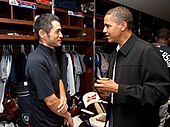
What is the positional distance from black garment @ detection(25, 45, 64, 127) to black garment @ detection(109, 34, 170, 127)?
0.52m

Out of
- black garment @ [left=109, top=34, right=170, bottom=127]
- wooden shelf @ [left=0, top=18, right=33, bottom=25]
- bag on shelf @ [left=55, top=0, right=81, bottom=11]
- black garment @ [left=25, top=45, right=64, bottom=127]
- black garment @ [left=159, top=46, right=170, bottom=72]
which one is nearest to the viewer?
black garment @ [left=109, top=34, right=170, bottom=127]

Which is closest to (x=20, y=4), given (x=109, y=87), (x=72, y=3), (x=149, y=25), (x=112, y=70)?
(x=72, y=3)

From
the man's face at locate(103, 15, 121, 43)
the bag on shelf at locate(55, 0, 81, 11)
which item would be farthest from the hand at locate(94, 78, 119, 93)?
the bag on shelf at locate(55, 0, 81, 11)

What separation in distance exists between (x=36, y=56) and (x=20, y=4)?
3.21 ft

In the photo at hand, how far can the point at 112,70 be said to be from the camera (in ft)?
4.98

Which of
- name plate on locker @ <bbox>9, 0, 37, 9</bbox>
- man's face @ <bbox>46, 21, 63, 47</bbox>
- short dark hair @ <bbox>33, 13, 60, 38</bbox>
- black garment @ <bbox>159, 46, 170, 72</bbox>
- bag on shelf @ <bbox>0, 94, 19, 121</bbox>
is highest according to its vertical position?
name plate on locker @ <bbox>9, 0, 37, 9</bbox>

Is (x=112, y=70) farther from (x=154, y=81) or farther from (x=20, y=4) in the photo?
(x=20, y=4)

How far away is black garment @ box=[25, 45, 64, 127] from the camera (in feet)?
4.87

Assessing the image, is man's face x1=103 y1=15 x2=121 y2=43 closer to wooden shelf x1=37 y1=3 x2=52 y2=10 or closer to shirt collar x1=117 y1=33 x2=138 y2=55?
shirt collar x1=117 y1=33 x2=138 y2=55

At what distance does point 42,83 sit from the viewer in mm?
1479

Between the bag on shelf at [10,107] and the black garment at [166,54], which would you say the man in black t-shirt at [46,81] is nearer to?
the bag on shelf at [10,107]

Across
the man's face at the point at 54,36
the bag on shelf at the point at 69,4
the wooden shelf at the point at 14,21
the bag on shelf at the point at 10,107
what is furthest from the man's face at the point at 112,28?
the bag on shelf at the point at 10,107

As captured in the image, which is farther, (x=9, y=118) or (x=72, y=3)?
(x=72, y=3)

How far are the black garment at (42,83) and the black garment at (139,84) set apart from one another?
1.72 ft
